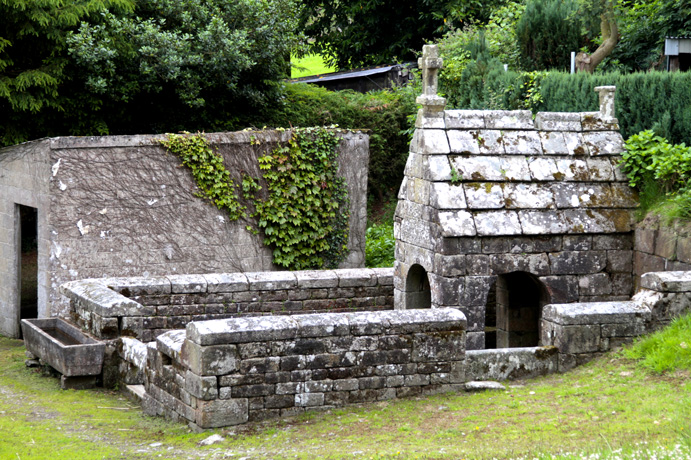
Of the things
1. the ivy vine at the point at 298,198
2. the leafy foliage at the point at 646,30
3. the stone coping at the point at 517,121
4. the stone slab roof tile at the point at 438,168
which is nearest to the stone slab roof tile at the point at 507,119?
the stone coping at the point at 517,121

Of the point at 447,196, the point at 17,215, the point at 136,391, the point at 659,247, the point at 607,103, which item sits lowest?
the point at 136,391

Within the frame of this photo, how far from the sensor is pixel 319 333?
733 cm

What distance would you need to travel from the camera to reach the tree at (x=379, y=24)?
21.7 meters

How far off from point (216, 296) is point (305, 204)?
3433 mm

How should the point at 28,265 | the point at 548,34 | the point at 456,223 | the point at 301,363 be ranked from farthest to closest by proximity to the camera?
the point at 28,265 → the point at 548,34 → the point at 456,223 → the point at 301,363

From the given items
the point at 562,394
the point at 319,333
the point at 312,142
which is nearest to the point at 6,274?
the point at 312,142

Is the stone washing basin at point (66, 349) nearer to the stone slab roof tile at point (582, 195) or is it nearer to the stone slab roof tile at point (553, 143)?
the stone slab roof tile at point (582, 195)

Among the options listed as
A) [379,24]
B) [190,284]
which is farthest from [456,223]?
[379,24]

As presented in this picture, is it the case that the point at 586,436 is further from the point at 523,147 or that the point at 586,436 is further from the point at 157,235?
the point at 157,235

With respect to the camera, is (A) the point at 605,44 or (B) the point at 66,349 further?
(A) the point at 605,44

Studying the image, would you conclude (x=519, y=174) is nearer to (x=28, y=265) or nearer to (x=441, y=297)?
(x=441, y=297)

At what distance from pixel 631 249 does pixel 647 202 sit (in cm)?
55

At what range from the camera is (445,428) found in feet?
21.8

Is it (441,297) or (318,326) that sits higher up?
(441,297)
